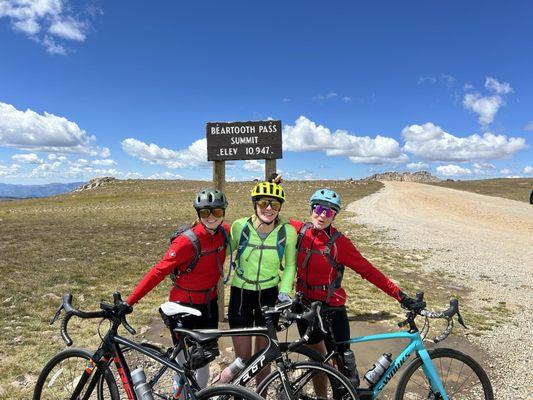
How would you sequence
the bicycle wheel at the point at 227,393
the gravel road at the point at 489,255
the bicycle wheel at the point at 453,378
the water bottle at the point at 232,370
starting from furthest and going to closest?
1. the gravel road at the point at 489,255
2. the bicycle wheel at the point at 453,378
3. the water bottle at the point at 232,370
4. the bicycle wheel at the point at 227,393

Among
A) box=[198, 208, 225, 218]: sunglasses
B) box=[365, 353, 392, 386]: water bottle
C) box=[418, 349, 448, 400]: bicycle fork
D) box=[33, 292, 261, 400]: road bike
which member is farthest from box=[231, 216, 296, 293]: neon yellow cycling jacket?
box=[418, 349, 448, 400]: bicycle fork

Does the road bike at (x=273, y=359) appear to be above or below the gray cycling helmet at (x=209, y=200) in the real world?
below

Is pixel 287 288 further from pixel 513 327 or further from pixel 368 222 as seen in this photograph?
pixel 368 222

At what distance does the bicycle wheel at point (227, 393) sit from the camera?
353cm

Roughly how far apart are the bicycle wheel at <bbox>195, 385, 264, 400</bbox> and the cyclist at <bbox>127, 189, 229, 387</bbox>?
1.29 metres

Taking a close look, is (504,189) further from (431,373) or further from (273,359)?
(273,359)

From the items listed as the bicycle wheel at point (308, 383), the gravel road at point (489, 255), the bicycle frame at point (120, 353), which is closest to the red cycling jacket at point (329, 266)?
the bicycle wheel at point (308, 383)

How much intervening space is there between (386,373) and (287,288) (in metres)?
1.66

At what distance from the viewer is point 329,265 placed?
4.86 meters

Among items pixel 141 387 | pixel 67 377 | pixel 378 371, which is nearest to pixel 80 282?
pixel 67 377

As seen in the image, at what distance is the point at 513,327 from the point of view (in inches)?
341

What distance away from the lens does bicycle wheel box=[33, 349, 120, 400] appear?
4336mm

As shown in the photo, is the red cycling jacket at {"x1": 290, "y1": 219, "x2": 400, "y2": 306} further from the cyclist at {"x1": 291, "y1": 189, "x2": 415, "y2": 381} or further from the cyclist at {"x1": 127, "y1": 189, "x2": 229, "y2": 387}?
the cyclist at {"x1": 127, "y1": 189, "x2": 229, "y2": 387}

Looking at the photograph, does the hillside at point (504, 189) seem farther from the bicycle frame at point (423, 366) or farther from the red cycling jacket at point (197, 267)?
the red cycling jacket at point (197, 267)
